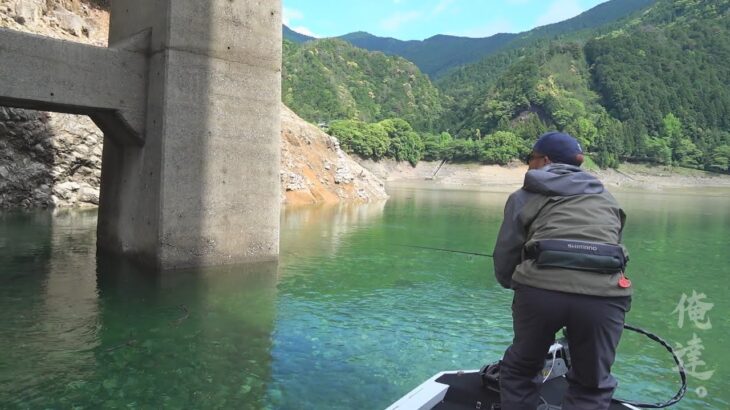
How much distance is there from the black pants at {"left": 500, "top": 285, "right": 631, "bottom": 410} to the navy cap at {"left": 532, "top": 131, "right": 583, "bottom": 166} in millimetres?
827

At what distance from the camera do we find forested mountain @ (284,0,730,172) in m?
118

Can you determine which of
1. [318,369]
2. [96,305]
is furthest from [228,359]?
[96,305]

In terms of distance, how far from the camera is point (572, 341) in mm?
2988

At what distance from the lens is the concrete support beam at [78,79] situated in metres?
8.42

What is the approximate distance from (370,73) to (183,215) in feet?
585

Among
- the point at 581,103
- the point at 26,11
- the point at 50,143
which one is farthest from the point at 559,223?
the point at 581,103

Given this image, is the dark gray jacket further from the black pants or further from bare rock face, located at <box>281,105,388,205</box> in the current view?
bare rock face, located at <box>281,105,388,205</box>

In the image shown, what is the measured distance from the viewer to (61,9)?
26359mm

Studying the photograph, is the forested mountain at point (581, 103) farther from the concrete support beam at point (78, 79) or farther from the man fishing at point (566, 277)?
the man fishing at point (566, 277)

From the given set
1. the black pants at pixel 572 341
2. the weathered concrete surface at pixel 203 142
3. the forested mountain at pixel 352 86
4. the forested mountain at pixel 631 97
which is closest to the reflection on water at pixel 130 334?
the weathered concrete surface at pixel 203 142

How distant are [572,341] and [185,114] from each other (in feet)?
26.5

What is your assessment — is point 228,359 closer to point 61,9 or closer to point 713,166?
point 61,9

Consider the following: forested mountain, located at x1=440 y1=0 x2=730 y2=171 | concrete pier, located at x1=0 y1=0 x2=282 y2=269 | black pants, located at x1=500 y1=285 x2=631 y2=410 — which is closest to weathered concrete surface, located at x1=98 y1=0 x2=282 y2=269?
concrete pier, located at x1=0 y1=0 x2=282 y2=269

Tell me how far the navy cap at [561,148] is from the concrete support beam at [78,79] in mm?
8061
